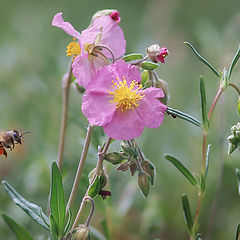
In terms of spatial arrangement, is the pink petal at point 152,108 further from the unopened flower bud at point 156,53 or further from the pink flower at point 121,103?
the unopened flower bud at point 156,53

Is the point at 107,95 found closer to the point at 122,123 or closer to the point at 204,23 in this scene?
the point at 122,123

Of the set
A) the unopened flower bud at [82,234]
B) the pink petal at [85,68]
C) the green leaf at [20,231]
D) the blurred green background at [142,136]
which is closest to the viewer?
the unopened flower bud at [82,234]

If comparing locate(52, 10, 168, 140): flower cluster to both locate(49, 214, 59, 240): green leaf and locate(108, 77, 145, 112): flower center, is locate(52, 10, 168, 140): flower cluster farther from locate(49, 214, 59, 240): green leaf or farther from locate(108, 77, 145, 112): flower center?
locate(49, 214, 59, 240): green leaf

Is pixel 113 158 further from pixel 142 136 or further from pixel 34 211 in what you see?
pixel 142 136

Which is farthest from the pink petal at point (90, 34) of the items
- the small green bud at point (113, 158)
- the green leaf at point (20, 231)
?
the green leaf at point (20, 231)

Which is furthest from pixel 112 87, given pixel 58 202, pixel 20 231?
pixel 20 231

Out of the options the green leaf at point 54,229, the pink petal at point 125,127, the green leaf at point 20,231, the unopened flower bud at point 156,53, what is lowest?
the green leaf at point 20,231

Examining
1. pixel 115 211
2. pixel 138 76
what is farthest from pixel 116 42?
pixel 115 211

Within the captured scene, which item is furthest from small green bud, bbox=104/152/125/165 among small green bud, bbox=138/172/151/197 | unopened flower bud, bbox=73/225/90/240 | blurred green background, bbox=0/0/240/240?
blurred green background, bbox=0/0/240/240
